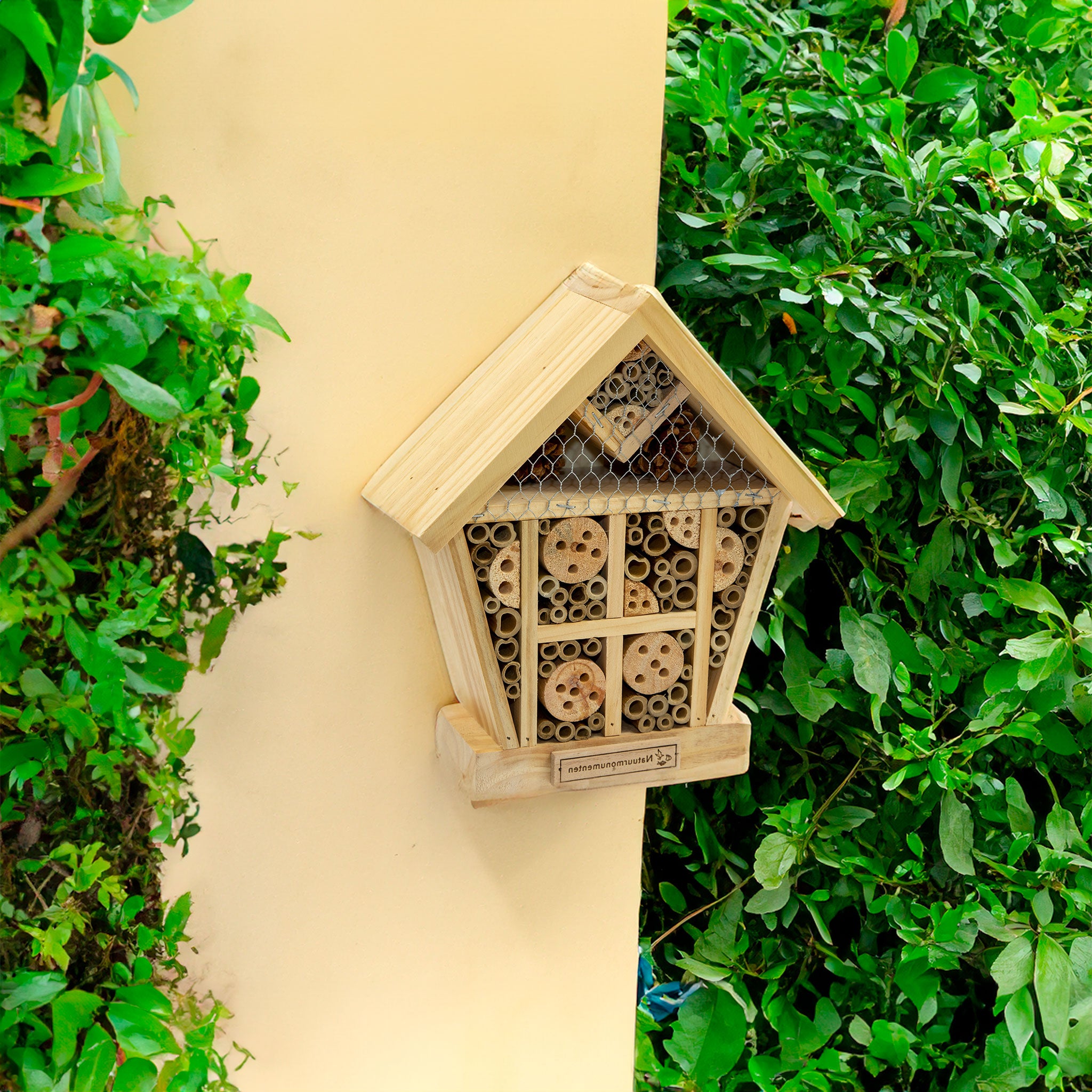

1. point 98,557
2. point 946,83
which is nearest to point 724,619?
point 98,557

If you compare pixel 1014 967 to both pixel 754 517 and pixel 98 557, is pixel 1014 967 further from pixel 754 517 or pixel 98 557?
pixel 98 557

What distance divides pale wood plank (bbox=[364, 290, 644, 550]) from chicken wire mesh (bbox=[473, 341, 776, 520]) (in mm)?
44

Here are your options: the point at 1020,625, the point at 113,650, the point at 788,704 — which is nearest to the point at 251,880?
Answer: the point at 113,650

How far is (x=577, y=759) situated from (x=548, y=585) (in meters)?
0.19

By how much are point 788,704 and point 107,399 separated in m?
1.03

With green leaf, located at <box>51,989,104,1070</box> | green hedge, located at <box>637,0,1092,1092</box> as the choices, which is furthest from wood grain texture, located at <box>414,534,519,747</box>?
green hedge, located at <box>637,0,1092,1092</box>

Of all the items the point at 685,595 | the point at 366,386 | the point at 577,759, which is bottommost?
the point at 577,759

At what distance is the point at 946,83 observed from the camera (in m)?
1.33

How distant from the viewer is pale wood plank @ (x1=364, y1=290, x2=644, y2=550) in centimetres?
85

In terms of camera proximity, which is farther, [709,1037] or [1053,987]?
[709,1037]

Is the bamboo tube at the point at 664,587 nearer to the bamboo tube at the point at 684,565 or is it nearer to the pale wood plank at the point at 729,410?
the bamboo tube at the point at 684,565

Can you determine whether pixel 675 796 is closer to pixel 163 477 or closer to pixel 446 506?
pixel 446 506

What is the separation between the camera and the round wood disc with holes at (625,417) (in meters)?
0.94

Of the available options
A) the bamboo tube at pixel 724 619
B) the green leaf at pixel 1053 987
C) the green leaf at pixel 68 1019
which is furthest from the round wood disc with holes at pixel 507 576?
the green leaf at pixel 1053 987
